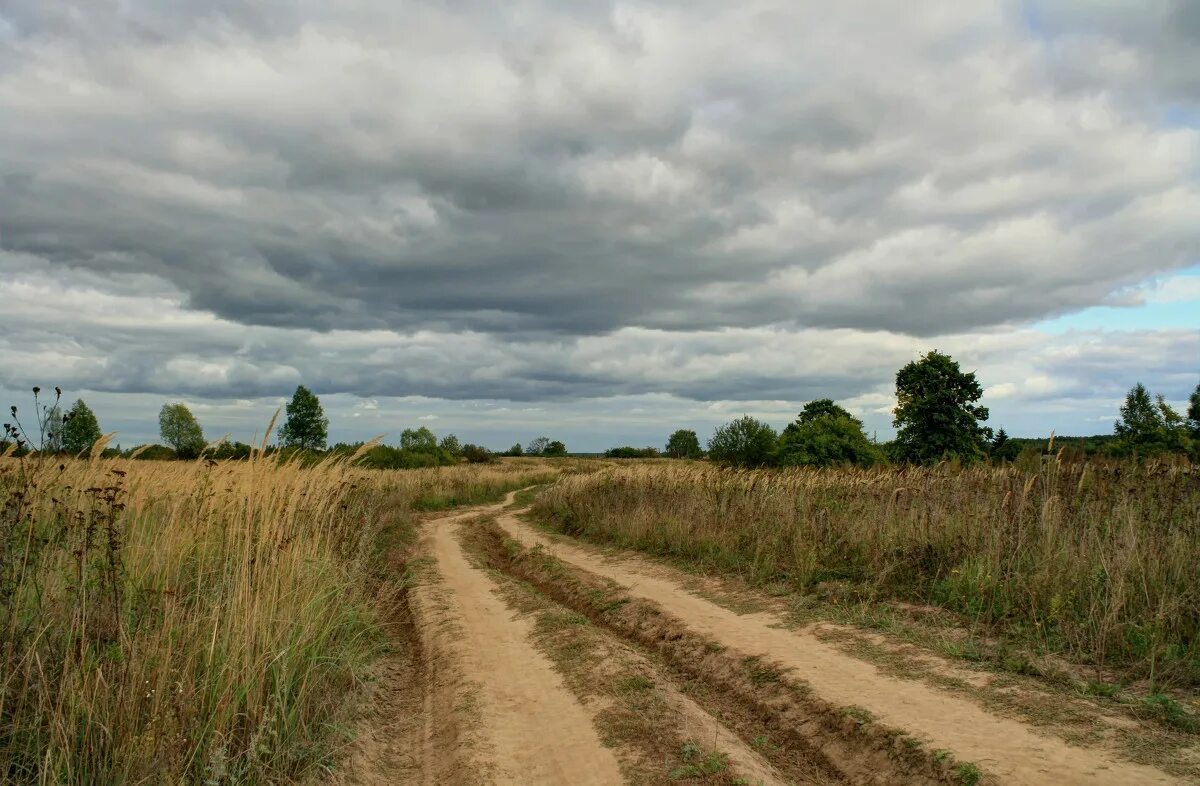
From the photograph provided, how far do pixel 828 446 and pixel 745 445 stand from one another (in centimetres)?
837

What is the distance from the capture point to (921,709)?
6156 millimetres

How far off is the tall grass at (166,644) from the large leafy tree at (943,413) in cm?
2371

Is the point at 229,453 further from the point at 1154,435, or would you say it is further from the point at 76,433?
the point at 1154,435

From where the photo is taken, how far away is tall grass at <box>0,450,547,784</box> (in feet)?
12.9

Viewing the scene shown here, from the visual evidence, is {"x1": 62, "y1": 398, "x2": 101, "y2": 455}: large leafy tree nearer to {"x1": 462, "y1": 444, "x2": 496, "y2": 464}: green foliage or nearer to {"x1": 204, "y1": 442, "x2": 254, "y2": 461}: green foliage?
{"x1": 204, "y1": 442, "x2": 254, "y2": 461}: green foliage

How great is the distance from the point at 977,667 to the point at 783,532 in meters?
6.51

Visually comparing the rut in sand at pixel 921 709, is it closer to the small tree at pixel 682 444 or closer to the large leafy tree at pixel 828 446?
the large leafy tree at pixel 828 446

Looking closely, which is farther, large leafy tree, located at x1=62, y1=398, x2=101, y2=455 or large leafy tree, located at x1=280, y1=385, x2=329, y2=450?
large leafy tree, located at x1=280, y1=385, x2=329, y2=450

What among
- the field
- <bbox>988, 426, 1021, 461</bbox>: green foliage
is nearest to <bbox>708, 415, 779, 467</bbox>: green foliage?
<bbox>988, 426, 1021, 461</bbox>: green foliage

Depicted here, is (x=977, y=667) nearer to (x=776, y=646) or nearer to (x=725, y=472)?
(x=776, y=646)

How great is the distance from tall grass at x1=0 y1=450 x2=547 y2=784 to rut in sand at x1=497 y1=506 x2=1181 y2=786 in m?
4.43

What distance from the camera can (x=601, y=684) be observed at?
7219 millimetres

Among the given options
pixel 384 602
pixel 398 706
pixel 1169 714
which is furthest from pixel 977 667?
pixel 384 602

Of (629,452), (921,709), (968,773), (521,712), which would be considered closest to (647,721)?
(521,712)
